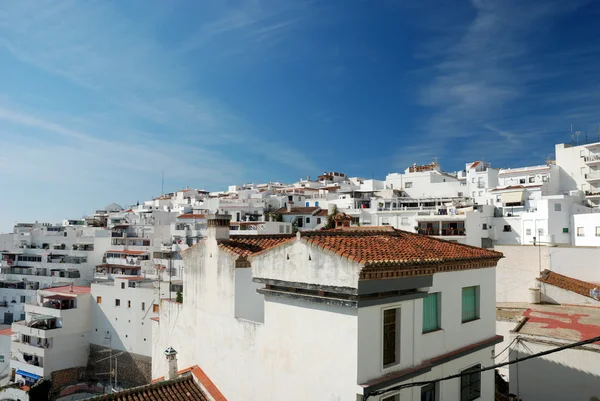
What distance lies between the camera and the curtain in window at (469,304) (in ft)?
40.3

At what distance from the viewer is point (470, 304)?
12547mm

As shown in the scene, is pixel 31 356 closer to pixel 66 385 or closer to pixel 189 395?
pixel 66 385

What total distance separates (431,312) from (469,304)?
219 centimetres

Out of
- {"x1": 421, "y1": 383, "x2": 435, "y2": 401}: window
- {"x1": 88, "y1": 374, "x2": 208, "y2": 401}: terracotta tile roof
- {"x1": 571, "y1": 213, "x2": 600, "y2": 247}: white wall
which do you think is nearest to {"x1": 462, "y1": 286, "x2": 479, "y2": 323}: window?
{"x1": 421, "y1": 383, "x2": 435, "y2": 401}: window

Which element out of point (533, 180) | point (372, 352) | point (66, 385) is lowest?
point (66, 385)

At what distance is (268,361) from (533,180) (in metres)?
48.0

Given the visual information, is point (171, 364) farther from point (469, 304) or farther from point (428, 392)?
point (469, 304)

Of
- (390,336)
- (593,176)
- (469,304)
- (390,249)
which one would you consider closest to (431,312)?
(390,336)

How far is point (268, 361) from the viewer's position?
433 inches

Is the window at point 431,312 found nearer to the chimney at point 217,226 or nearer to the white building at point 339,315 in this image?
the white building at point 339,315

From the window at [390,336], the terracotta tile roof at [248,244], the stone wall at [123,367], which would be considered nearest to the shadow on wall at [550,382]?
the window at [390,336]

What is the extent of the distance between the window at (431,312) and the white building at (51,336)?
36207mm

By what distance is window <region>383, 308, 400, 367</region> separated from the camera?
31.1 feet

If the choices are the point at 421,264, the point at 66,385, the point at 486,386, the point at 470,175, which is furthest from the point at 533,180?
the point at 66,385
